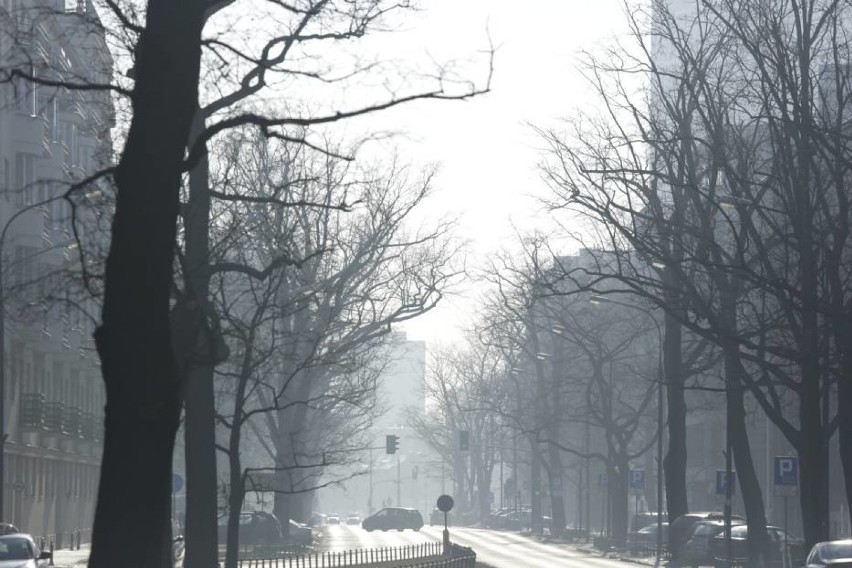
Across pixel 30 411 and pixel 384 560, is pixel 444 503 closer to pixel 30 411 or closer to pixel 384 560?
pixel 384 560

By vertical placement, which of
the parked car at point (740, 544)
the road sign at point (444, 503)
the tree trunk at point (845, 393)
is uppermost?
the tree trunk at point (845, 393)

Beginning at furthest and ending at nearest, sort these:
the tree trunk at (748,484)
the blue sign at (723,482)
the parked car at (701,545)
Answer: the parked car at (701,545) < the blue sign at (723,482) < the tree trunk at (748,484)

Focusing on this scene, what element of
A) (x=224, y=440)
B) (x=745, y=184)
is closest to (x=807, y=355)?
(x=745, y=184)

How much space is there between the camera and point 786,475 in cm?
3722

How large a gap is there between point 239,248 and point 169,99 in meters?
18.2

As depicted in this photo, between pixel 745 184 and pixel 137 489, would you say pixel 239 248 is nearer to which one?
pixel 745 184

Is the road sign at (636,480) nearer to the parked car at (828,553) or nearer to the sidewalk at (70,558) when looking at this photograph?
the sidewalk at (70,558)

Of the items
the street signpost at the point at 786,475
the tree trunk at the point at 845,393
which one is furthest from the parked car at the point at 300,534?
the tree trunk at the point at 845,393

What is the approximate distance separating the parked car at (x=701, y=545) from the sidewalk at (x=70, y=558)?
59.0ft

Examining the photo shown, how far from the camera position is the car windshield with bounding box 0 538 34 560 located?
3058cm

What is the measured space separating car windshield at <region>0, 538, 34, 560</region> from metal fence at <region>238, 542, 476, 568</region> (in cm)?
438

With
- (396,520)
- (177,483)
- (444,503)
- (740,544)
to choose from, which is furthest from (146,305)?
(396,520)

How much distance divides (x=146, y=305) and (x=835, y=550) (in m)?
20.4

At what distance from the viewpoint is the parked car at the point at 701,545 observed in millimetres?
47219
